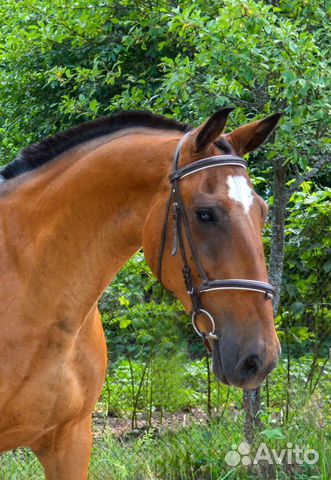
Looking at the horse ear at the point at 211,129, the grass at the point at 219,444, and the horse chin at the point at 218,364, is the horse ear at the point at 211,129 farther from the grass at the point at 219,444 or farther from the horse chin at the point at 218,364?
the grass at the point at 219,444

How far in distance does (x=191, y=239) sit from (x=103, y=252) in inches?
19.6

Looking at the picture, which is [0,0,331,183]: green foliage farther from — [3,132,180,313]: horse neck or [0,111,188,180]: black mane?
[3,132,180,313]: horse neck

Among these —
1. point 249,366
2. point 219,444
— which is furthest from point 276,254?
point 249,366

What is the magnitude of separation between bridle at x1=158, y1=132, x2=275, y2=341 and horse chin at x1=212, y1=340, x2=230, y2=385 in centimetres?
3

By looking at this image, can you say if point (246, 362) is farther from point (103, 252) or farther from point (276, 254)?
point (276, 254)

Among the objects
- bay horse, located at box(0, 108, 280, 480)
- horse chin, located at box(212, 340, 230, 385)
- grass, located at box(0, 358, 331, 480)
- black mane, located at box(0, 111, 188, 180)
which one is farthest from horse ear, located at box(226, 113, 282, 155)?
grass, located at box(0, 358, 331, 480)

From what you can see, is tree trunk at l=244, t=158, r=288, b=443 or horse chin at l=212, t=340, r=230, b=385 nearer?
horse chin at l=212, t=340, r=230, b=385

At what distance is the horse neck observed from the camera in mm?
3064

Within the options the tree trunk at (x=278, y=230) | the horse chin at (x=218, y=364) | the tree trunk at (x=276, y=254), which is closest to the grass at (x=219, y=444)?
the tree trunk at (x=276, y=254)

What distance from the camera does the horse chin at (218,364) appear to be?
2.69m

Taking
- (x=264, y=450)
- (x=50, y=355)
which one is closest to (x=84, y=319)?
(x=50, y=355)

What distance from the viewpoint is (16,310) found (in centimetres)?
318

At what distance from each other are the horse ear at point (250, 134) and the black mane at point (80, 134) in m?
0.28

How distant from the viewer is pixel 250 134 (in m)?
3.04
